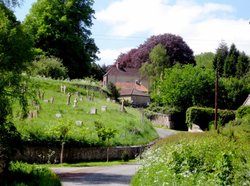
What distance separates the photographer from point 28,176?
1706cm

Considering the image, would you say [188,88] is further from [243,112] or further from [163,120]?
[243,112]

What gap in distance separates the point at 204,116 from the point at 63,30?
22035 mm

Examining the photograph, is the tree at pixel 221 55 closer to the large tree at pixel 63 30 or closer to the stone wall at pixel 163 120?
the stone wall at pixel 163 120

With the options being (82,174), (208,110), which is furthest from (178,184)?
(208,110)

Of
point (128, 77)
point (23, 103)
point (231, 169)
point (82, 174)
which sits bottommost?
point (82, 174)

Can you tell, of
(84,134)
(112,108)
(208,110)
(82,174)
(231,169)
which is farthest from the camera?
(208,110)

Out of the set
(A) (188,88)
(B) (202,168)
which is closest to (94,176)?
(B) (202,168)

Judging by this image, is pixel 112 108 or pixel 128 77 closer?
pixel 112 108

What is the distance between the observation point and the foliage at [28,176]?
634 inches

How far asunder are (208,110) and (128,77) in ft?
140

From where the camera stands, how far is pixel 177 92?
70.8 meters

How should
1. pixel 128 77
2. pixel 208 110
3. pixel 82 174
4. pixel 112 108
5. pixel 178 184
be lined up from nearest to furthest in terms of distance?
pixel 178 184 < pixel 82 174 < pixel 112 108 < pixel 208 110 < pixel 128 77

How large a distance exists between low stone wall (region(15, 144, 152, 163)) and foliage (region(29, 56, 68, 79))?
2374 cm

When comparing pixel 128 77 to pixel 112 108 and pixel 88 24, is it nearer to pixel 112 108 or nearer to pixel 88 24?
pixel 88 24
